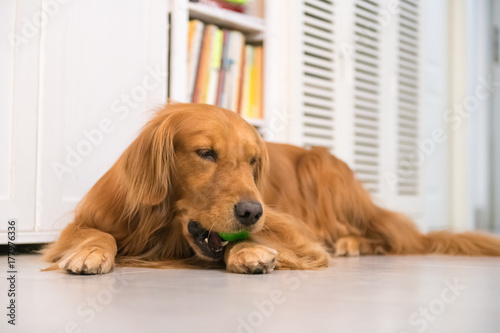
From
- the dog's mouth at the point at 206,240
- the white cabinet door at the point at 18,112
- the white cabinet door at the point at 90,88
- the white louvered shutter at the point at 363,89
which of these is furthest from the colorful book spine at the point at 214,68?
the dog's mouth at the point at 206,240

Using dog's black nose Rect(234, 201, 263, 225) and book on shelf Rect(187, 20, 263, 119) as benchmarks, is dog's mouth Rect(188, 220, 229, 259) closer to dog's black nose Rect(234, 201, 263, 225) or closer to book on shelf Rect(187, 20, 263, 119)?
dog's black nose Rect(234, 201, 263, 225)

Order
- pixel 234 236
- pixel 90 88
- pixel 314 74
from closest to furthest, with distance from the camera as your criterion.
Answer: pixel 234 236
pixel 90 88
pixel 314 74

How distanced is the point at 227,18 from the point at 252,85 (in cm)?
40

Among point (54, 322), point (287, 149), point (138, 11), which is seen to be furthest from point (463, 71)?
point (54, 322)

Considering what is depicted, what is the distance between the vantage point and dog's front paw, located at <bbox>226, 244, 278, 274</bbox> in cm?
158

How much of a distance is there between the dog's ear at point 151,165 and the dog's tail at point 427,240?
4.07 ft

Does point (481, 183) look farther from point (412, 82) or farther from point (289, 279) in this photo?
point (289, 279)

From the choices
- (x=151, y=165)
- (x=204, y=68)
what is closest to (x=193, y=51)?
(x=204, y=68)

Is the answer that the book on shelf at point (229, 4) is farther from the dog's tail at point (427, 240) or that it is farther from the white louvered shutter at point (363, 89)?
the dog's tail at point (427, 240)

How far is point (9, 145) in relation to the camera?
7.06 feet

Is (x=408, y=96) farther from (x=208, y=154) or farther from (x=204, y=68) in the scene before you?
(x=208, y=154)

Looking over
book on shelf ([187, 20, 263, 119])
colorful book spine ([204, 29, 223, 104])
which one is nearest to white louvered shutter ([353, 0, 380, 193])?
book on shelf ([187, 20, 263, 119])

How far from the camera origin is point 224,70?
299cm

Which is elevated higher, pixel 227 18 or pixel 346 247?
pixel 227 18
